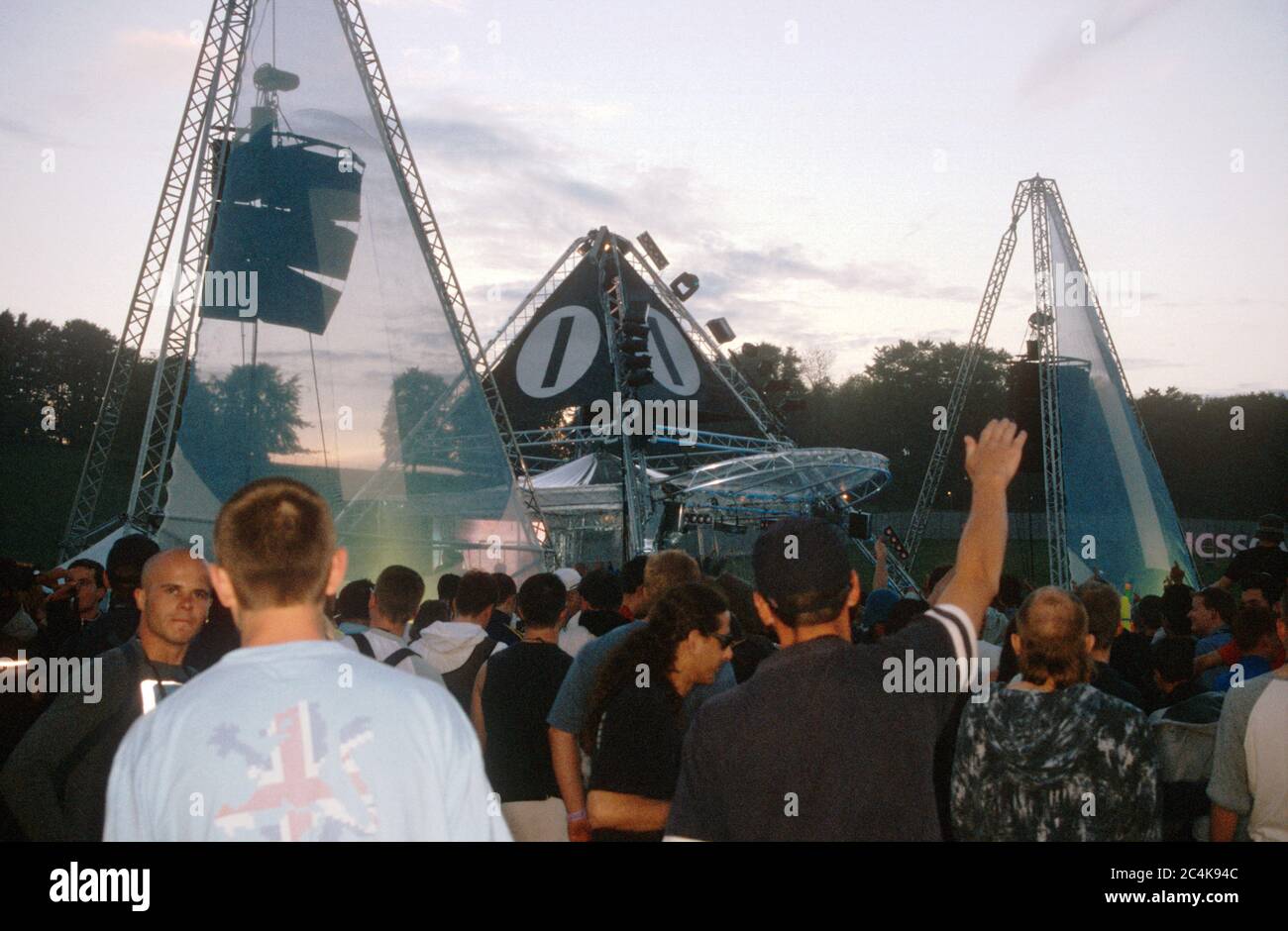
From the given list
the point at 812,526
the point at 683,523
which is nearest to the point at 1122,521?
the point at 683,523

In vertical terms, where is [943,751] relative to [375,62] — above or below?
Result: below

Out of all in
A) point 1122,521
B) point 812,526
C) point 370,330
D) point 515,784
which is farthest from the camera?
point 1122,521

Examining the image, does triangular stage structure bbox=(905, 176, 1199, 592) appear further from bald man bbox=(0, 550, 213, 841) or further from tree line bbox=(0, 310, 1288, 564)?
bald man bbox=(0, 550, 213, 841)

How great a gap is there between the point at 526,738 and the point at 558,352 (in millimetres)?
23059

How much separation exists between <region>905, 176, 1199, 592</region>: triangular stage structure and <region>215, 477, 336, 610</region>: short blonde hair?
1495 cm

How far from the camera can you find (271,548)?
1.98 meters

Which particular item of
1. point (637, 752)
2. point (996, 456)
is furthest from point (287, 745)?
point (996, 456)

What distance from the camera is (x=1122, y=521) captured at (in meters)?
16.2

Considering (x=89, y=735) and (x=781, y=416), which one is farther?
(x=781, y=416)

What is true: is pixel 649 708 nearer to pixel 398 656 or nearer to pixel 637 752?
pixel 637 752

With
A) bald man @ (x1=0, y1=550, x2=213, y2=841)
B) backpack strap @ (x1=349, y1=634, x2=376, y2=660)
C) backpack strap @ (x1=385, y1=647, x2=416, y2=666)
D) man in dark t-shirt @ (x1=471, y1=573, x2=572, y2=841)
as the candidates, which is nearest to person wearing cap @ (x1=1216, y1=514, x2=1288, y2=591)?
man in dark t-shirt @ (x1=471, y1=573, x2=572, y2=841)

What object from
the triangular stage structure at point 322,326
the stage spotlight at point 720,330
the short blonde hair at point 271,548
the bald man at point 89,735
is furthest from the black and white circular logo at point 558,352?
the short blonde hair at point 271,548
